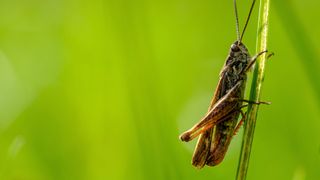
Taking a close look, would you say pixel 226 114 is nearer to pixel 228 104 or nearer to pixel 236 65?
pixel 228 104

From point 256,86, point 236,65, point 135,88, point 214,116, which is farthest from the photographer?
point 236,65

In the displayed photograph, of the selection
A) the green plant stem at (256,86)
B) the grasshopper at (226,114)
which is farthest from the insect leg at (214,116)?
the green plant stem at (256,86)

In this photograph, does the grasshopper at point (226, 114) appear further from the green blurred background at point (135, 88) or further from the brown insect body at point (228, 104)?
the green blurred background at point (135, 88)

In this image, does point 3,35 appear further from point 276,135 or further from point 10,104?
point 276,135

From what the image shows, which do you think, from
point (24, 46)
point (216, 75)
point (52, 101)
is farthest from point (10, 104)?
point (216, 75)

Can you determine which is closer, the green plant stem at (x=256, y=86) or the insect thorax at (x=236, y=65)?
the green plant stem at (x=256, y=86)

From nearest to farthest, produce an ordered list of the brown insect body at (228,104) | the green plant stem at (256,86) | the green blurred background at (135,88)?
the green plant stem at (256,86) < the green blurred background at (135,88) < the brown insect body at (228,104)

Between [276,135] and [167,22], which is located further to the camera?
[167,22]

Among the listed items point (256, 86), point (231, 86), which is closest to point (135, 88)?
point (231, 86)

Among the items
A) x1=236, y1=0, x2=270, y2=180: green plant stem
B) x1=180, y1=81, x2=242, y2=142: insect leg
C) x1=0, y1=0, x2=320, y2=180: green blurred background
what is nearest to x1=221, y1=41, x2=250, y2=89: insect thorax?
x1=180, y1=81, x2=242, y2=142: insect leg
